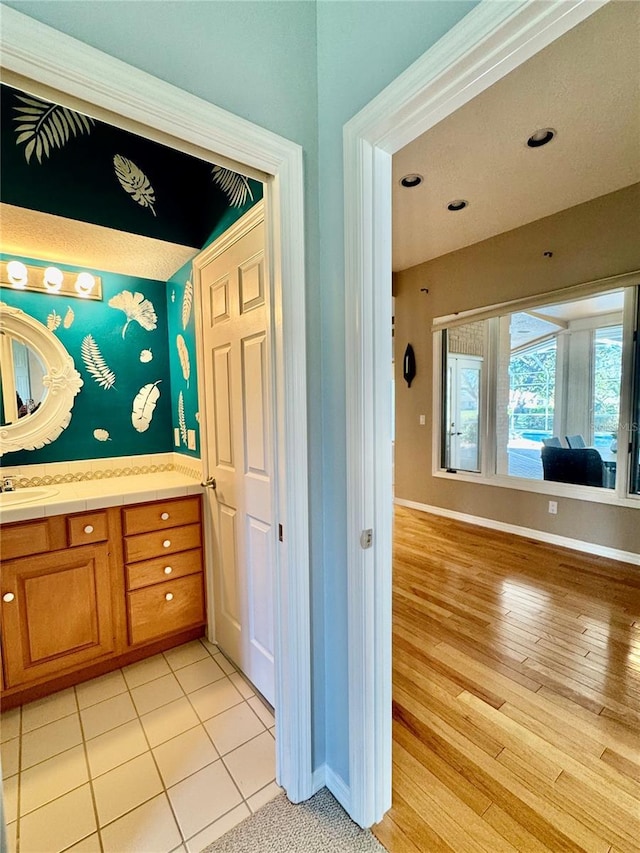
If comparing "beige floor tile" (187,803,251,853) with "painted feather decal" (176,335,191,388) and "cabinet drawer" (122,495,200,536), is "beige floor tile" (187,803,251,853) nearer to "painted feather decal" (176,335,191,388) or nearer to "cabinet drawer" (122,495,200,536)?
"cabinet drawer" (122,495,200,536)

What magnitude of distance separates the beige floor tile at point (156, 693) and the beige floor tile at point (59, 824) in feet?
1.29

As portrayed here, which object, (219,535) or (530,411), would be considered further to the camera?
(530,411)

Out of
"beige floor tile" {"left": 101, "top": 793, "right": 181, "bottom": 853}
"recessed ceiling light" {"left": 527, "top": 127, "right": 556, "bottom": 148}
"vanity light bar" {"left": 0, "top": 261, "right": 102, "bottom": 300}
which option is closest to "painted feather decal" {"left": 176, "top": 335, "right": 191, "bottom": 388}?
"vanity light bar" {"left": 0, "top": 261, "right": 102, "bottom": 300}

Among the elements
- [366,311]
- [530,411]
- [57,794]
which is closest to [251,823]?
[57,794]

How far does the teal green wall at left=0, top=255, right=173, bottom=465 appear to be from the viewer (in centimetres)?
214

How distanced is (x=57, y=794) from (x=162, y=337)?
2286mm

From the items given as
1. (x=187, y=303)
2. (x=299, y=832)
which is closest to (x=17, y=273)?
(x=187, y=303)

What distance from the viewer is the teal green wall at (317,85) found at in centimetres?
86

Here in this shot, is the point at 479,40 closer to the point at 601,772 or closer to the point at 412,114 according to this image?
the point at 412,114

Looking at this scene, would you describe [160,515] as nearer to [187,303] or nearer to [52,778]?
[52,778]

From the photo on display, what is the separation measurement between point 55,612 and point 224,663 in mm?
880

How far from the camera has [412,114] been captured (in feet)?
3.07

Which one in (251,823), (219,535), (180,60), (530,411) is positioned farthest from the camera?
(530,411)

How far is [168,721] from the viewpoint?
162cm
